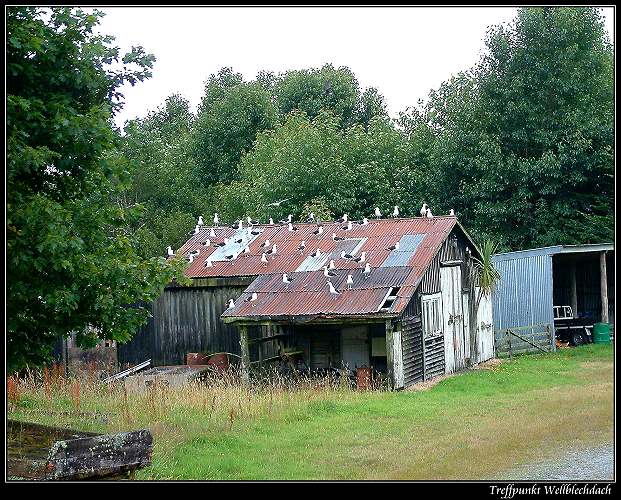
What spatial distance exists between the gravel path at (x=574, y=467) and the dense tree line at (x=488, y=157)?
23492mm

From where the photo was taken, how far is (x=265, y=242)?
27.4m

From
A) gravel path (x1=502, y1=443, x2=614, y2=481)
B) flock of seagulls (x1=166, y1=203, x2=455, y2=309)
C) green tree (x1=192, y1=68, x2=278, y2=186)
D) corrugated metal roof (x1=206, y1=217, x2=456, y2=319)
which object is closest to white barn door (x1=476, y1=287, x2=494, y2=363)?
flock of seagulls (x1=166, y1=203, x2=455, y2=309)

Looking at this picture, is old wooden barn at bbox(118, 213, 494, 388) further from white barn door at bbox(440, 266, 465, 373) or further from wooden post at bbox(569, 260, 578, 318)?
wooden post at bbox(569, 260, 578, 318)

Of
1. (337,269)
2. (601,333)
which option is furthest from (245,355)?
(601,333)

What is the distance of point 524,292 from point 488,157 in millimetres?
8512

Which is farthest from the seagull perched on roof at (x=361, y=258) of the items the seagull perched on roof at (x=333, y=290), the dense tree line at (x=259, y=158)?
the dense tree line at (x=259, y=158)

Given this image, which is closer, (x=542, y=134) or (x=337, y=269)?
(x=337, y=269)

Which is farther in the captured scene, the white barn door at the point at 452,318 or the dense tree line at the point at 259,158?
the white barn door at the point at 452,318

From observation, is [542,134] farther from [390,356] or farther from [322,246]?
[390,356]

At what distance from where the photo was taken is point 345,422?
16.6m

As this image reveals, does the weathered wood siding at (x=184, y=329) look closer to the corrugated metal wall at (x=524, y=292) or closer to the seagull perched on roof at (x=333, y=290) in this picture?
the seagull perched on roof at (x=333, y=290)

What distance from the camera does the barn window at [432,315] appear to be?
23.9 meters

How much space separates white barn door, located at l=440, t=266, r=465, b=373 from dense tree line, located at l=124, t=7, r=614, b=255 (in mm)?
10505

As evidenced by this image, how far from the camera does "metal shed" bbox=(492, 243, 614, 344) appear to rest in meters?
29.1
